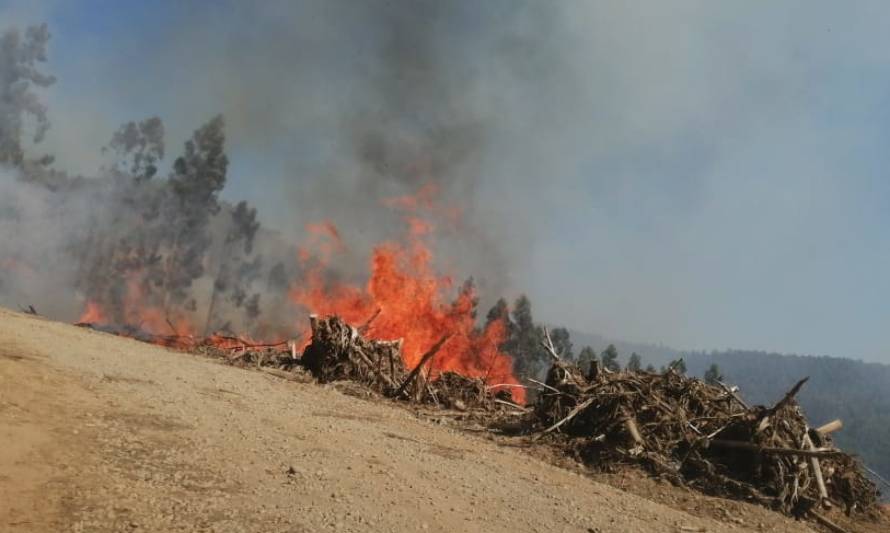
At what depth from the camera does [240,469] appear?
6570 millimetres

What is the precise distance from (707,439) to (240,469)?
776 centimetres

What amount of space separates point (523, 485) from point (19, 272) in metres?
50.0


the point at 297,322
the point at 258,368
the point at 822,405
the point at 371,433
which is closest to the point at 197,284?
the point at 297,322

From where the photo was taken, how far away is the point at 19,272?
4562 cm

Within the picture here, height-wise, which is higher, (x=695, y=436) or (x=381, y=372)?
(x=695, y=436)

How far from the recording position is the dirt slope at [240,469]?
5324 mm

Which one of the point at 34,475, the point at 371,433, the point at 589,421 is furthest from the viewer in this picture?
the point at 589,421

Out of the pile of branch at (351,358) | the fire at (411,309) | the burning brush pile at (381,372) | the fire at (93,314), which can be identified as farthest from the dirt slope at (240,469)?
the fire at (93,314)

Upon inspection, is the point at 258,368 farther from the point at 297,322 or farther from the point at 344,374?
the point at 297,322

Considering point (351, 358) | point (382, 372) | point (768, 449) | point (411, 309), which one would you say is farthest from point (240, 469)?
point (411, 309)

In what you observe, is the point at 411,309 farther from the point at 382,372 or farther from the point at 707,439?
the point at 707,439

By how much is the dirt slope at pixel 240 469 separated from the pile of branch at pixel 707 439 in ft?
3.47

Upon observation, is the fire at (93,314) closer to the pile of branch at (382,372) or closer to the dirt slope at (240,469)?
the pile of branch at (382,372)

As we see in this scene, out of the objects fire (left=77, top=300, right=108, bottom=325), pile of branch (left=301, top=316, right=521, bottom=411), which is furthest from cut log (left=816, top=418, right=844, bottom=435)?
fire (left=77, top=300, right=108, bottom=325)
